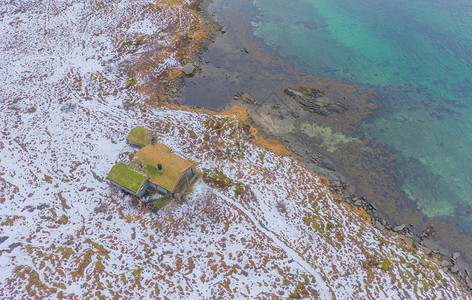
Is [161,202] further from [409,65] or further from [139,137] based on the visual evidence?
[409,65]

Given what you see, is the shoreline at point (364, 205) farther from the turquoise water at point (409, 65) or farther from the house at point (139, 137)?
the house at point (139, 137)

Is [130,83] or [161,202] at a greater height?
[130,83]

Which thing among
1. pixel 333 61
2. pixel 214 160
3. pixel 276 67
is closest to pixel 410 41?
pixel 333 61

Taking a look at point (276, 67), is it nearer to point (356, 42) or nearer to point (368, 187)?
point (356, 42)

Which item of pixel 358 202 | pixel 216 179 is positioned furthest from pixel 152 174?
pixel 358 202

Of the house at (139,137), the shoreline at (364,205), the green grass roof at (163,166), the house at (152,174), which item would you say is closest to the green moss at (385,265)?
the shoreline at (364,205)

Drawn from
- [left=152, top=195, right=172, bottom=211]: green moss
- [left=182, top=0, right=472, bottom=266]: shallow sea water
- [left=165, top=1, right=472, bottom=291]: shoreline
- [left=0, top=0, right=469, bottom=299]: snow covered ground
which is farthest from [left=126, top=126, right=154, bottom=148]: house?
[left=182, top=0, right=472, bottom=266]: shallow sea water

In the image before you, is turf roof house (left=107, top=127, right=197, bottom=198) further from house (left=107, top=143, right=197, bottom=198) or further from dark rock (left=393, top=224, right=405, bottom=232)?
dark rock (left=393, top=224, right=405, bottom=232)
